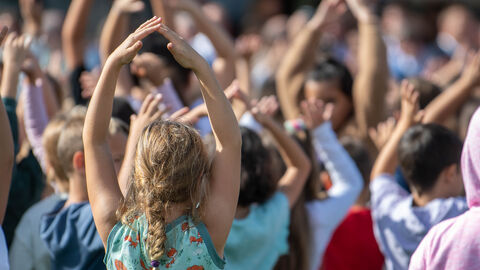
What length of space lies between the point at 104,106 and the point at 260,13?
10.4m

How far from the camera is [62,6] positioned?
1230 centimetres

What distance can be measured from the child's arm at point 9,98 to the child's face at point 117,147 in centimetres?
40

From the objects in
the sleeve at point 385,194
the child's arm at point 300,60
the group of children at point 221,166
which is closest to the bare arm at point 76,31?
the group of children at point 221,166

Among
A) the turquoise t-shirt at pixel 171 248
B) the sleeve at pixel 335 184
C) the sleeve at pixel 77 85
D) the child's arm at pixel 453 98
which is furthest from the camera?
the sleeve at pixel 77 85

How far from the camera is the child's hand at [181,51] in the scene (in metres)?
2.07

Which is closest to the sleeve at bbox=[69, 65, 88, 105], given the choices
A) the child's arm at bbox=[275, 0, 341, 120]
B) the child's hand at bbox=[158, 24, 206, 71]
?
the child's arm at bbox=[275, 0, 341, 120]

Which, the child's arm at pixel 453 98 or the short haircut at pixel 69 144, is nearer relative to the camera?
the short haircut at pixel 69 144

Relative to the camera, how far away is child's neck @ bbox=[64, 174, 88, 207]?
2.74 meters

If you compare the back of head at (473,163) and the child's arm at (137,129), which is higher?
the child's arm at (137,129)

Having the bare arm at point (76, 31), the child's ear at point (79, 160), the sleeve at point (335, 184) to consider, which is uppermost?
the bare arm at point (76, 31)

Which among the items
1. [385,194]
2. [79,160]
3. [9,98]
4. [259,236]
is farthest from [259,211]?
[9,98]

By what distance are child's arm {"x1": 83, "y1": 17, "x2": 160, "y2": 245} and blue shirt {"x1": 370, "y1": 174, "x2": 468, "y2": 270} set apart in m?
1.29

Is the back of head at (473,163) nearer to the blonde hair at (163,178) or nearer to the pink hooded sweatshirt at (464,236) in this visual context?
the pink hooded sweatshirt at (464,236)

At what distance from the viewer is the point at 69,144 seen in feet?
9.21
